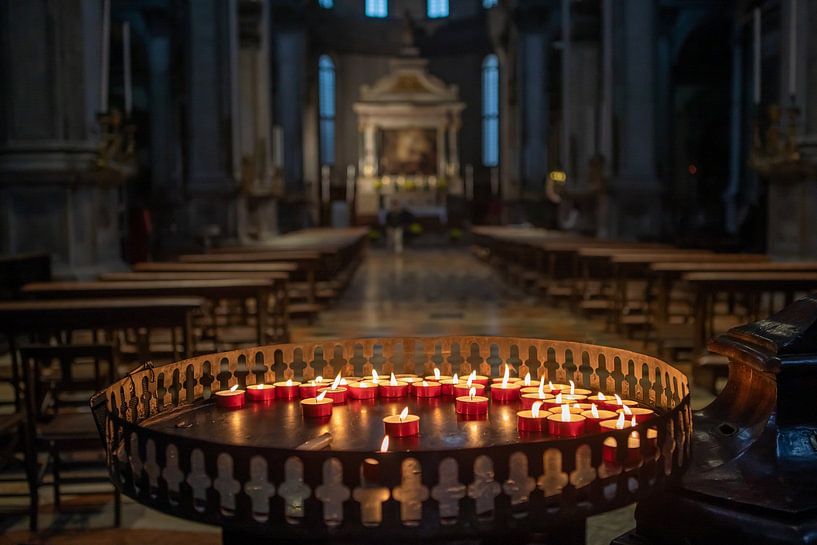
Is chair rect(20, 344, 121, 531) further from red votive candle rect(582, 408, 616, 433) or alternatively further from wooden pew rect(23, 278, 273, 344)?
red votive candle rect(582, 408, 616, 433)

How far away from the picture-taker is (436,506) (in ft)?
5.08

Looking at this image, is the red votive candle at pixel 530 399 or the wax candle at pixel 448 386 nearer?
the red votive candle at pixel 530 399

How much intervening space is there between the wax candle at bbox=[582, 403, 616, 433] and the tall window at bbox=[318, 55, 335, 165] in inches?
1359

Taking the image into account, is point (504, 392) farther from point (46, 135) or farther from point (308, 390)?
point (46, 135)

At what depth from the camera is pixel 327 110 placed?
36.6 m

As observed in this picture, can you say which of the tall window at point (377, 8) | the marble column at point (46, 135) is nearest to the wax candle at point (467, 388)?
the marble column at point (46, 135)

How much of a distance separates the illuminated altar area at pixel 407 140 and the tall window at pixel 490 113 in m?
2.04

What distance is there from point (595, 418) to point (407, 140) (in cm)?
3342

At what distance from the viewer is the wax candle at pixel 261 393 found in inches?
92.0

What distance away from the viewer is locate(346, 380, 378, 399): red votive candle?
91.7 inches

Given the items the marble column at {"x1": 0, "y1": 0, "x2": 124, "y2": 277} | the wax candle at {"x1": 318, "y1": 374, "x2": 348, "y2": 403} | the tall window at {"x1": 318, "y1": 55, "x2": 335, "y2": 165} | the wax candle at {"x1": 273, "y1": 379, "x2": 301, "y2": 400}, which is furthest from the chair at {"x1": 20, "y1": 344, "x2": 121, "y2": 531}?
the tall window at {"x1": 318, "y1": 55, "x2": 335, "y2": 165}

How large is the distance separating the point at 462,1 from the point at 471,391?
37.8 meters

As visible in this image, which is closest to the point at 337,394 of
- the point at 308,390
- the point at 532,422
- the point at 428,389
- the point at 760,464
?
the point at 308,390

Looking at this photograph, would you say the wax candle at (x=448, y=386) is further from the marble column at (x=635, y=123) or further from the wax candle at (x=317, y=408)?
the marble column at (x=635, y=123)
